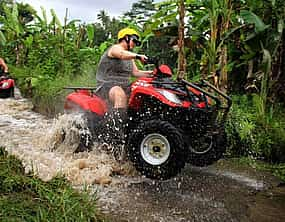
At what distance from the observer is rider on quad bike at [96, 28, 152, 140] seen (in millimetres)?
4945

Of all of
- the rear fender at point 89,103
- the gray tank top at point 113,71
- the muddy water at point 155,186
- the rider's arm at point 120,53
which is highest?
the rider's arm at point 120,53

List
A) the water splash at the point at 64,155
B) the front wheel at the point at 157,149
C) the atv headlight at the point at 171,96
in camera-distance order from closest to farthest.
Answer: the front wheel at the point at 157,149
the atv headlight at the point at 171,96
the water splash at the point at 64,155

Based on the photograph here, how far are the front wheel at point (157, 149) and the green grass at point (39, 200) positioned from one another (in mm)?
1071

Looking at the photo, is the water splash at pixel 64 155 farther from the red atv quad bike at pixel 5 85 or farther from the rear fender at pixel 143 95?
the red atv quad bike at pixel 5 85

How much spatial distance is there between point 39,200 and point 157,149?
65.3 inches

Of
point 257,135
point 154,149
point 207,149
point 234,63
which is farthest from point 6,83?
point 154,149

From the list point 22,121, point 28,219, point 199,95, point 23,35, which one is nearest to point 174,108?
point 199,95

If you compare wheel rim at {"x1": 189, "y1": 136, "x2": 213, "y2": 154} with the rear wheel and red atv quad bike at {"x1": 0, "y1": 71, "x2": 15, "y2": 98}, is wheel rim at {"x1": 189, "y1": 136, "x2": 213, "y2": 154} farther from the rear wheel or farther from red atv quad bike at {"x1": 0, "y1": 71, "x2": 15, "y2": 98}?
red atv quad bike at {"x1": 0, "y1": 71, "x2": 15, "y2": 98}

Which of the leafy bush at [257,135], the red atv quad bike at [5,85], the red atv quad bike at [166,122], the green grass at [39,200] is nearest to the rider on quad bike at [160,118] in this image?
the red atv quad bike at [166,122]

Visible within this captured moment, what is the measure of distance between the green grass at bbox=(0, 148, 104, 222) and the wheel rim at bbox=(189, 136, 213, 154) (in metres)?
1.73

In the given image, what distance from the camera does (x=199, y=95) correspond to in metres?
4.69

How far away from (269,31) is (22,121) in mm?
4578

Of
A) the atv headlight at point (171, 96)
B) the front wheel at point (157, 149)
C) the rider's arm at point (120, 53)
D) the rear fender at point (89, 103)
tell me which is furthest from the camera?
the rear fender at point (89, 103)

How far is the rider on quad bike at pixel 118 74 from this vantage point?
4.95 metres
